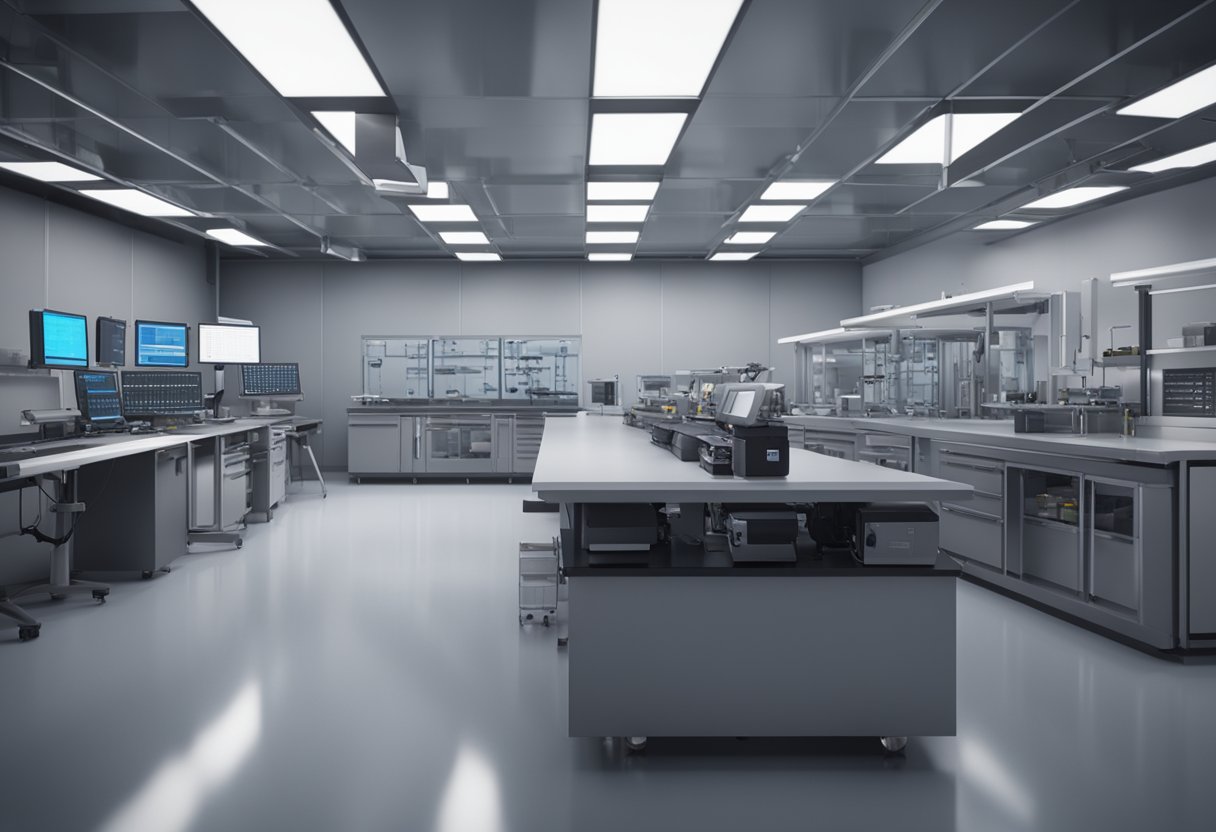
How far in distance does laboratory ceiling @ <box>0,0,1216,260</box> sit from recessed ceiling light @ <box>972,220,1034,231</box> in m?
0.18

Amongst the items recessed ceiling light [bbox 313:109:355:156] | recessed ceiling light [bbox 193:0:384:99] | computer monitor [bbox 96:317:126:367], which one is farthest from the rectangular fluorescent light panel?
computer monitor [bbox 96:317:126:367]

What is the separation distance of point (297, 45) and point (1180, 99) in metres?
4.54

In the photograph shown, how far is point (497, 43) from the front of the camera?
3.38 m

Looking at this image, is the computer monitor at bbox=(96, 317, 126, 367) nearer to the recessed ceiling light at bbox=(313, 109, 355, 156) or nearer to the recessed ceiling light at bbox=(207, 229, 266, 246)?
the recessed ceiling light at bbox=(313, 109, 355, 156)

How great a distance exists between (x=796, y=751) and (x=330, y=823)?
1335 mm

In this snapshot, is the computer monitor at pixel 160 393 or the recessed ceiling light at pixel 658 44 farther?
the computer monitor at pixel 160 393

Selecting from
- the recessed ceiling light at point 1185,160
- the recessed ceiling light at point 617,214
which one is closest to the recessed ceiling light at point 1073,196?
the recessed ceiling light at point 1185,160

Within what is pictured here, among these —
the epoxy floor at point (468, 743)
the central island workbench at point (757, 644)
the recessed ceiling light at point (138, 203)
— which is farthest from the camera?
the recessed ceiling light at point (138, 203)

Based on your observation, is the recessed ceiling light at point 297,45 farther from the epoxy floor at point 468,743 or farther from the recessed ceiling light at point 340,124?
the epoxy floor at point 468,743

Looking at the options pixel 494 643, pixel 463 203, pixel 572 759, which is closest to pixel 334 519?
pixel 463 203

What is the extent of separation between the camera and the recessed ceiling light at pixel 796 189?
5637 millimetres

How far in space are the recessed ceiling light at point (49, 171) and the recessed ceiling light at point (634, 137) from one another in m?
3.82

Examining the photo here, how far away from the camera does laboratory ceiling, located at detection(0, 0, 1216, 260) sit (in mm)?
3123

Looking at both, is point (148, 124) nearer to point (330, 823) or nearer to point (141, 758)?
point (141, 758)
